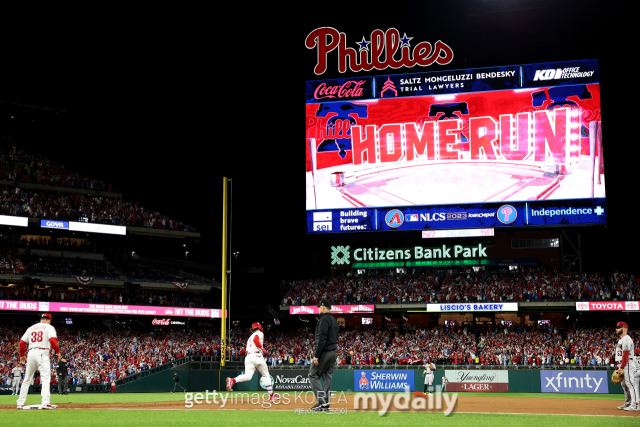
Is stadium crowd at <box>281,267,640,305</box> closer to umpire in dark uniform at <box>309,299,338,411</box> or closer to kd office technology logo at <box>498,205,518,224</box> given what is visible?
kd office technology logo at <box>498,205,518,224</box>

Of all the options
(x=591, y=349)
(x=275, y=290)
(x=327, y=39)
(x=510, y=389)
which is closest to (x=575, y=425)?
(x=510, y=389)

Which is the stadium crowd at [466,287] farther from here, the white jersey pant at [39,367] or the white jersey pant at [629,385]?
the white jersey pant at [39,367]

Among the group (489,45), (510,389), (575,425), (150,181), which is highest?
(489,45)

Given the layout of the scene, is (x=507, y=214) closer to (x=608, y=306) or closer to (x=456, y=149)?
(x=456, y=149)

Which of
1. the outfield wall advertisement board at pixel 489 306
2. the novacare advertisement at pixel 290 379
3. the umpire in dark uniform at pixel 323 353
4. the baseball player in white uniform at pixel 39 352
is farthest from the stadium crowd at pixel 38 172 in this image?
the umpire in dark uniform at pixel 323 353

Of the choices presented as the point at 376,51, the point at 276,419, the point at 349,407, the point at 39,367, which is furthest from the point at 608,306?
the point at 39,367

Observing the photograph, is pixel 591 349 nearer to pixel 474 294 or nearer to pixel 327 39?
pixel 474 294
